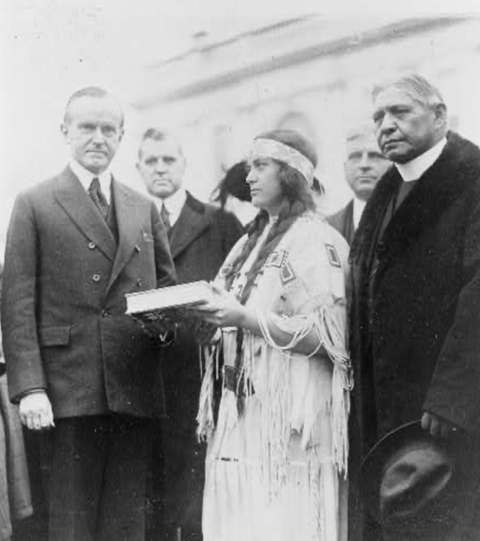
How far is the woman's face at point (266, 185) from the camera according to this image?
3.38m

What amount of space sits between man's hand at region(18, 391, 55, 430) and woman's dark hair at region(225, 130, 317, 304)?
768 mm

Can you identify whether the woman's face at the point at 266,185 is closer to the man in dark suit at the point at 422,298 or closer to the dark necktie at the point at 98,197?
the man in dark suit at the point at 422,298

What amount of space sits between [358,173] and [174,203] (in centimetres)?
73

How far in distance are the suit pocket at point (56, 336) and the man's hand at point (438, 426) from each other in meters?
1.27

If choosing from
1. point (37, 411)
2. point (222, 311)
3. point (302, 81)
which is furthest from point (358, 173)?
point (37, 411)

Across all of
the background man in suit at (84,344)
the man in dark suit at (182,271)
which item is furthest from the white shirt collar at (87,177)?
the man in dark suit at (182,271)

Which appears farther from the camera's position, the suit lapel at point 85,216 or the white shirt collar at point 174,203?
the white shirt collar at point 174,203

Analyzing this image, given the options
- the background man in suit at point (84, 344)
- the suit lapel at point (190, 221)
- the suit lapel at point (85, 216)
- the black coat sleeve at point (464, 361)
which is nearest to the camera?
the black coat sleeve at point (464, 361)

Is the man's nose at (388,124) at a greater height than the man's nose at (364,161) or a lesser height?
greater

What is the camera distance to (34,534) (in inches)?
137

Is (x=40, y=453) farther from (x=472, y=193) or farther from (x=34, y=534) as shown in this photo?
(x=472, y=193)

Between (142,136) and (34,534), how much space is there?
5.15ft

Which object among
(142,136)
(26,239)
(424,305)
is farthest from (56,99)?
(424,305)

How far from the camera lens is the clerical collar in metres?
3.34
